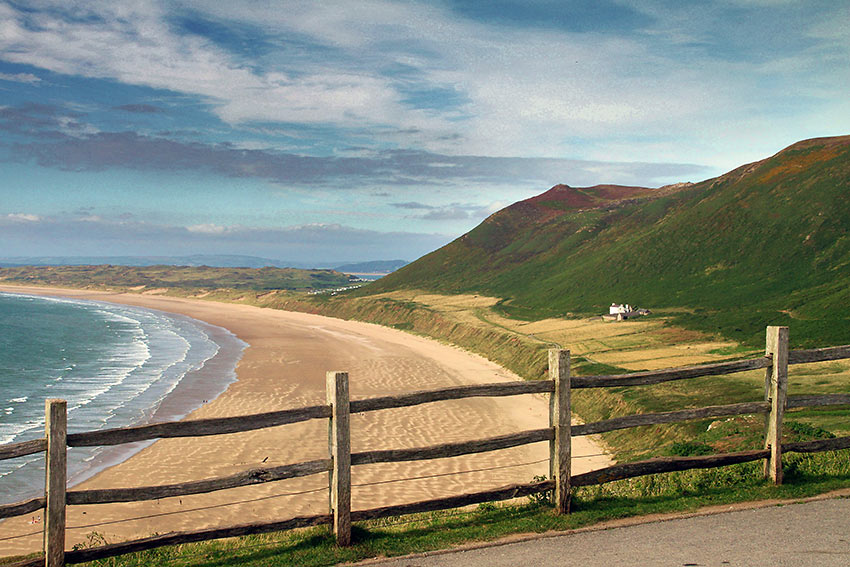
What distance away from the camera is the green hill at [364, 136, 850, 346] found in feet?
176

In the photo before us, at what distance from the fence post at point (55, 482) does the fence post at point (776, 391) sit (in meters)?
9.28

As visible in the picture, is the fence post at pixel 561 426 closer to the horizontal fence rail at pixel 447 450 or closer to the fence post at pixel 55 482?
the horizontal fence rail at pixel 447 450

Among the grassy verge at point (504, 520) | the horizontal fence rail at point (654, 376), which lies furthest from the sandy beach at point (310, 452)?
the horizontal fence rail at point (654, 376)

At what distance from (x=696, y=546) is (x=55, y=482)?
7250 millimetres

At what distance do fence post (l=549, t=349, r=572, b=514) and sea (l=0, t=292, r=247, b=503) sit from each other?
628 inches

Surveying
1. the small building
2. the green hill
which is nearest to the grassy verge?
the green hill

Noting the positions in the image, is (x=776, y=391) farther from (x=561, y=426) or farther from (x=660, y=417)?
(x=561, y=426)

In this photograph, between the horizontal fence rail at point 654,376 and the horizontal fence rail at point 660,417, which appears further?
the horizontal fence rail at point 654,376

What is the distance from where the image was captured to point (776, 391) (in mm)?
9742

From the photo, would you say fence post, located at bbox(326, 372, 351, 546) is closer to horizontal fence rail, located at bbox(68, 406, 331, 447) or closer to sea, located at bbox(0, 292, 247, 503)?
horizontal fence rail, located at bbox(68, 406, 331, 447)

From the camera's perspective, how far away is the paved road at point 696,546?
731 cm

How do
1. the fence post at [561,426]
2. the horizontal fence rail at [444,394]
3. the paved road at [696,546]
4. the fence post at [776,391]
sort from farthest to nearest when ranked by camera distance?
the fence post at [776,391] → the fence post at [561,426] → the horizontal fence rail at [444,394] → the paved road at [696,546]

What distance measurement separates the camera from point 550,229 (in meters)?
128

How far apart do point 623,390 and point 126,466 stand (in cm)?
1881
